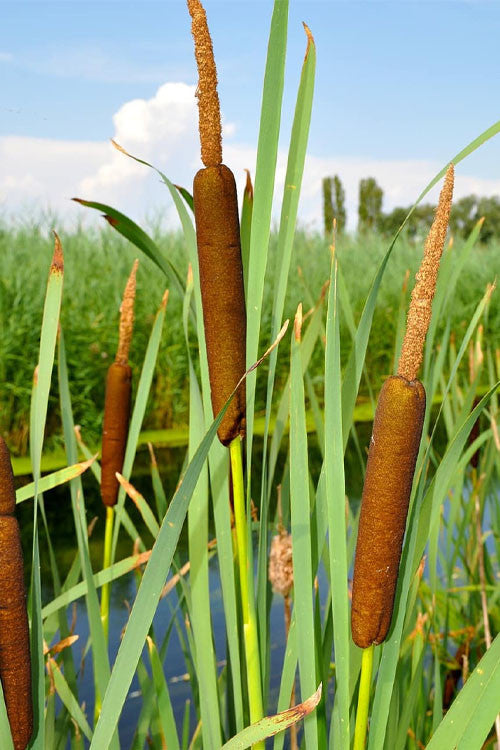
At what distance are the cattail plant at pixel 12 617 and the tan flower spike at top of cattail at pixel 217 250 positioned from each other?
118mm

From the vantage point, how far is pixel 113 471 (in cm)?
68

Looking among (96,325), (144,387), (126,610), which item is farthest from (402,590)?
(96,325)

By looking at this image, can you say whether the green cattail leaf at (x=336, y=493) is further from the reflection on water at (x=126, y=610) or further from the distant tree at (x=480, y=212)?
the distant tree at (x=480, y=212)

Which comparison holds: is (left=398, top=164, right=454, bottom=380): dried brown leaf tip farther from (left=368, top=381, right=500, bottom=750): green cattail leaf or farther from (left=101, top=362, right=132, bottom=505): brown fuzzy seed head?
(left=101, top=362, right=132, bottom=505): brown fuzzy seed head

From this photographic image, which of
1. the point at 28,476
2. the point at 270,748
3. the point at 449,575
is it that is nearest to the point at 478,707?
the point at 449,575

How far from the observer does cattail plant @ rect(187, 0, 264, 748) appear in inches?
15.0

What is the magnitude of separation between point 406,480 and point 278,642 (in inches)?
56.5

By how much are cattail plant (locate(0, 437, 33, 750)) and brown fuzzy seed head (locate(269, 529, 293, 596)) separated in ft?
1.72

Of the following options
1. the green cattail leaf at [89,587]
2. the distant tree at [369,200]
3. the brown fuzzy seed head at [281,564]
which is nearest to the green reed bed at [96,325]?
the brown fuzzy seed head at [281,564]

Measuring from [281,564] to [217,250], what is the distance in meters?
0.62

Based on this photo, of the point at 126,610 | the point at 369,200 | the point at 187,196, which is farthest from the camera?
the point at 369,200

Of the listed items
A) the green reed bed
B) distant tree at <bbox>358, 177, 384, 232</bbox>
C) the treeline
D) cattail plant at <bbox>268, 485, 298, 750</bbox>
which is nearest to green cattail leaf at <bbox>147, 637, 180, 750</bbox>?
cattail plant at <bbox>268, 485, 298, 750</bbox>

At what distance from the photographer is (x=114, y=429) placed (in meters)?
0.69

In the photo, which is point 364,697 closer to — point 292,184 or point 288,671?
point 288,671
